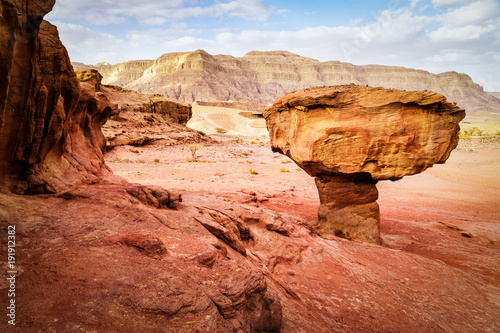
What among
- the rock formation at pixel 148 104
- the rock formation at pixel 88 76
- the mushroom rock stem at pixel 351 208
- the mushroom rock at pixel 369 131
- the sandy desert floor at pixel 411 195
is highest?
the rock formation at pixel 88 76

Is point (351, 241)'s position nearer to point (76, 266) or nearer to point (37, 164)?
point (76, 266)

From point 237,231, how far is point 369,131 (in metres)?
3.55

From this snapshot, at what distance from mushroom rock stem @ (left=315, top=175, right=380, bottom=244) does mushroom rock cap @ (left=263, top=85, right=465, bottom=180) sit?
0.63 m

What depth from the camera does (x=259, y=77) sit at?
13612cm

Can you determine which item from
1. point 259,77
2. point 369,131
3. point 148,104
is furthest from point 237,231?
point 259,77

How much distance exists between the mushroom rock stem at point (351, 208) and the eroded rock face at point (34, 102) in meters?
5.43

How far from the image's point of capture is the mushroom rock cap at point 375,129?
599 cm

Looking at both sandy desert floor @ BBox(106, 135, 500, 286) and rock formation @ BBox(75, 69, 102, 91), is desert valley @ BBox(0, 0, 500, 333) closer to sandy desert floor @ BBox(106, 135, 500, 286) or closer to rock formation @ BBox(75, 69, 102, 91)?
sandy desert floor @ BBox(106, 135, 500, 286)

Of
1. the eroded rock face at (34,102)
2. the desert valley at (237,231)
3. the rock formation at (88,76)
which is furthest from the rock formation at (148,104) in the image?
the eroded rock face at (34,102)

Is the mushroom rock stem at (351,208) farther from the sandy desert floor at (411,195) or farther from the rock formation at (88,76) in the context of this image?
the rock formation at (88,76)

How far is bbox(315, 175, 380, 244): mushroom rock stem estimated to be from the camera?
279 inches

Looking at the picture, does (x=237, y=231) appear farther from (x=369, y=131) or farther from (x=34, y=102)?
(x=369, y=131)

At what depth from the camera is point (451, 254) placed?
22.3 ft

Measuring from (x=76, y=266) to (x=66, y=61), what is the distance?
3418 mm
